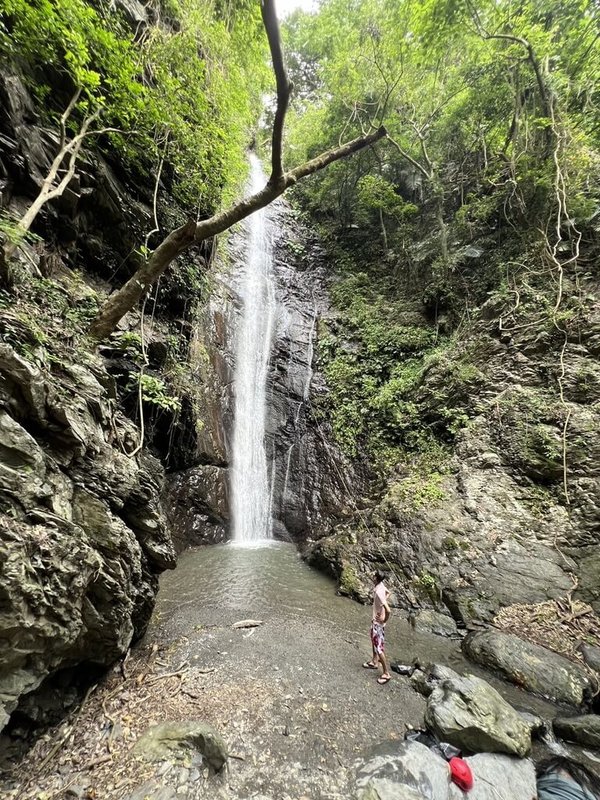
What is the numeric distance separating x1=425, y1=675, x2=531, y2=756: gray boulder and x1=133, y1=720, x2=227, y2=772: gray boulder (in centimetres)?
229

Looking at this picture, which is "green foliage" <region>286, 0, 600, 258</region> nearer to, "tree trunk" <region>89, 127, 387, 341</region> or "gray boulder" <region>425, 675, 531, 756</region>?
"tree trunk" <region>89, 127, 387, 341</region>

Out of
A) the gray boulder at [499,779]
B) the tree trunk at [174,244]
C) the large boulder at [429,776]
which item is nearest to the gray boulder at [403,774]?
the large boulder at [429,776]

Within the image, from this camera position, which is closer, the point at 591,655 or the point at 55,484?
the point at 55,484

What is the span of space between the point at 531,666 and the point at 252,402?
9.40 meters

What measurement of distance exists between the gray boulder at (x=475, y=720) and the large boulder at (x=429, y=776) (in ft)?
0.34

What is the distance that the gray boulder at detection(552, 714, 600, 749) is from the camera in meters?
3.72

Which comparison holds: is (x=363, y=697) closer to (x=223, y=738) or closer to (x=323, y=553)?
(x=223, y=738)

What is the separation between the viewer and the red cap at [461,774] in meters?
3.06

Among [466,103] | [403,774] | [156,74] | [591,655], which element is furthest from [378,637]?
[466,103]

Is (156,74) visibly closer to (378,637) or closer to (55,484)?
(55,484)

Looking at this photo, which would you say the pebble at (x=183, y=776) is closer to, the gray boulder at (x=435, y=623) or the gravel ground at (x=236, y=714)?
the gravel ground at (x=236, y=714)

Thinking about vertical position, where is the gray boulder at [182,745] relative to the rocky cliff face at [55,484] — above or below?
below

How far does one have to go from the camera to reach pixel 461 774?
3.10 metres

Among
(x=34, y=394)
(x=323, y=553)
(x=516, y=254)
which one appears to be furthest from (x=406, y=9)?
(x=323, y=553)
